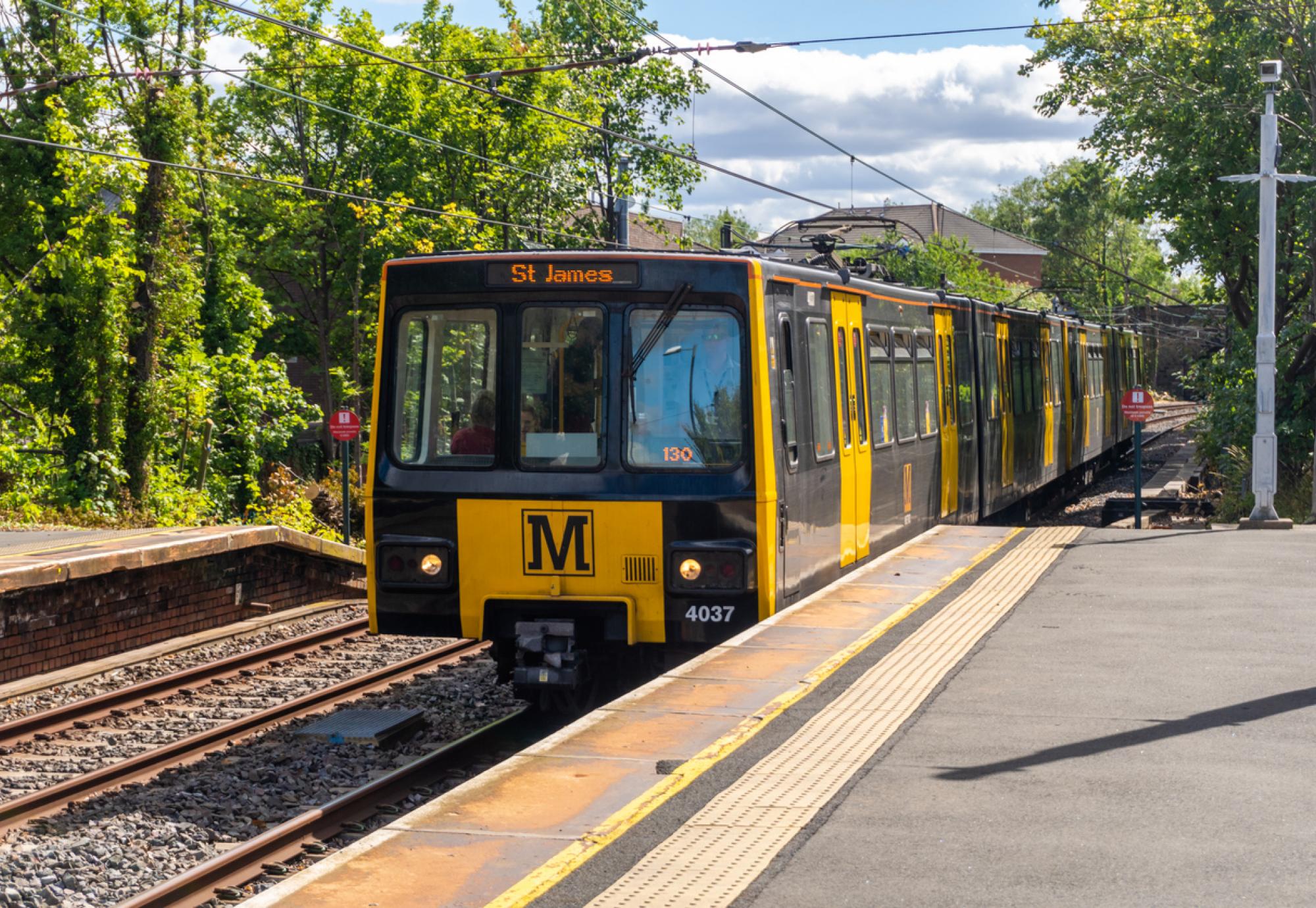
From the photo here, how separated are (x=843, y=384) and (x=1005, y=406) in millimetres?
9938

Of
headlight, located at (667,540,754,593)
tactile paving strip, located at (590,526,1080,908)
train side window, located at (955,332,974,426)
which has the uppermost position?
train side window, located at (955,332,974,426)

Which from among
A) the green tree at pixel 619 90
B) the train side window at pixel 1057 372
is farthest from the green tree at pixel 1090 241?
the train side window at pixel 1057 372

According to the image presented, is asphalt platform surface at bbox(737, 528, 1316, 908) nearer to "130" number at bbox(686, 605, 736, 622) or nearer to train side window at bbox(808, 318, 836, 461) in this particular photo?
"130" number at bbox(686, 605, 736, 622)

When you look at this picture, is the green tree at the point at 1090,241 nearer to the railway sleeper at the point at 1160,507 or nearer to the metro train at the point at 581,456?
the railway sleeper at the point at 1160,507

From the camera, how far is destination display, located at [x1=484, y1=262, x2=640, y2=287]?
9.21 meters

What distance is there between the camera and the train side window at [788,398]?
32.0ft

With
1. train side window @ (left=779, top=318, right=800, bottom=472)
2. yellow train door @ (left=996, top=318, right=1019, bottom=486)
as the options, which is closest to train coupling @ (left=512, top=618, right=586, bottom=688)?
train side window @ (left=779, top=318, right=800, bottom=472)

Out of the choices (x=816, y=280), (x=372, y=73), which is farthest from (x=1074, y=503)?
(x=816, y=280)

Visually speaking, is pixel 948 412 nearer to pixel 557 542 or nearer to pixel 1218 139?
pixel 557 542

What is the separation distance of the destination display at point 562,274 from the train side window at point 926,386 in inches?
255

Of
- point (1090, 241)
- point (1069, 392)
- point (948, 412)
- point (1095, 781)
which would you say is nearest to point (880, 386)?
point (948, 412)

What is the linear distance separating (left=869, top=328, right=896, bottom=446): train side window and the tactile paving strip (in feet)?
10.4

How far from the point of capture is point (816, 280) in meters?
11.0

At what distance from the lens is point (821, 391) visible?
1117 centimetres
